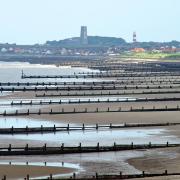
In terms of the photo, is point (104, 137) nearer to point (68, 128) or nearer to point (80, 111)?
point (68, 128)

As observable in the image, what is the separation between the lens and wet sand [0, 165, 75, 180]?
42.2 metres

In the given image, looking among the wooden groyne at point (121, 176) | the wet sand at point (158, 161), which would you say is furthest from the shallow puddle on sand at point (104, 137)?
the wooden groyne at point (121, 176)

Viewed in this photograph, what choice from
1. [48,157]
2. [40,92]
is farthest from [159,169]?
[40,92]

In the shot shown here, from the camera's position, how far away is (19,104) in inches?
3401

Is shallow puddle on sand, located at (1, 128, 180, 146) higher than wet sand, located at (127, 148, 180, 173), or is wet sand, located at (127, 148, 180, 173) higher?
wet sand, located at (127, 148, 180, 173)

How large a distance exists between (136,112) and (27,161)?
30.9 meters

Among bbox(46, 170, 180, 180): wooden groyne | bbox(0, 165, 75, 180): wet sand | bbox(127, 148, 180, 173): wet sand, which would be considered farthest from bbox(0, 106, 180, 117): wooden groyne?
bbox(46, 170, 180, 180): wooden groyne

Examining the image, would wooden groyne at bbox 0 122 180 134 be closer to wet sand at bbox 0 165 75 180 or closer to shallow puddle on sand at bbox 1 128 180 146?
shallow puddle on sand at bbox 1 128 180 146

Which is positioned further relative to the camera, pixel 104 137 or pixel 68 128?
pixel 68 128

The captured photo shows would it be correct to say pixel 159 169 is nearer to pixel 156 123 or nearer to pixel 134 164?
pixel 134 164

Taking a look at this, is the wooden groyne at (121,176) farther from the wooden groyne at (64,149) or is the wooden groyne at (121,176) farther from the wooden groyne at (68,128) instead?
the wooden groyne at (68,128)

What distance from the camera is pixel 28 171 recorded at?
4325 cm

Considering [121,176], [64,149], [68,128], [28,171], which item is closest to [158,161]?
[121,176]

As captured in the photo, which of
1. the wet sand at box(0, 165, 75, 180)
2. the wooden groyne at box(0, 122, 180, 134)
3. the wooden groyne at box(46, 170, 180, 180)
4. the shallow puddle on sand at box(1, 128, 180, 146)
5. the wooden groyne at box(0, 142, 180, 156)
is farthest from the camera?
the wooden groyne at box(0, 122, 180, 134)
